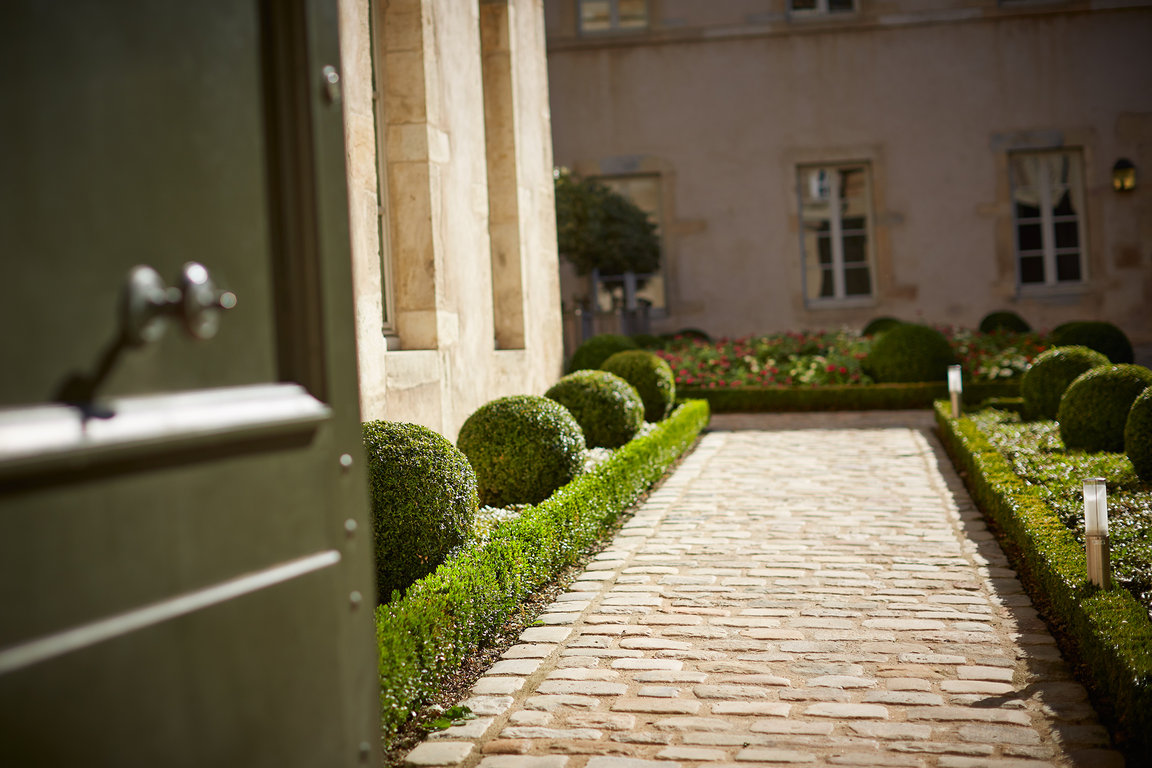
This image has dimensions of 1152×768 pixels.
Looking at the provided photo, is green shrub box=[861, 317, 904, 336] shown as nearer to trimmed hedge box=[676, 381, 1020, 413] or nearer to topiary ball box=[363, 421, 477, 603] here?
trimmed hedge box=[676, 381, 1020, 413]

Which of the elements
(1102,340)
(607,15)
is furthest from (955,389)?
(607,15)

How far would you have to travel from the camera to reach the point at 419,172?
738 centimetres

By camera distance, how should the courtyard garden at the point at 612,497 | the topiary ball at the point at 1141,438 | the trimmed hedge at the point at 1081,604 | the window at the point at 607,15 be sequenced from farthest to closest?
the window at the point at 607,15 < the topiary ball at the point at 1141,438 < the courtyard garden at the point at 612,497 < the trimmed hedge at the point at 1081,604

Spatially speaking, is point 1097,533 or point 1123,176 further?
point 1123,176

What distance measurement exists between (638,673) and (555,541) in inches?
61.4

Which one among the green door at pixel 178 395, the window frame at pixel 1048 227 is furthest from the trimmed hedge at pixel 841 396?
the green door at pixel 178 395

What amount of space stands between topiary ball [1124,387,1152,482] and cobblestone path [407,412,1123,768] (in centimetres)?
108

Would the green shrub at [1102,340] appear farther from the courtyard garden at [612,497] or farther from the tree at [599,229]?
the tree at [599,229]

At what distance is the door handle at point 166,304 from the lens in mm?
1344

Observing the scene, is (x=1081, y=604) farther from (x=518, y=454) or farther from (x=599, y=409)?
(x=599, y=409)

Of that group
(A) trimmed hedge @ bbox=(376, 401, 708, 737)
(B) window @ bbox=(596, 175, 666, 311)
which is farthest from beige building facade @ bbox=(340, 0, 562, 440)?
(B) window @ bbox=(596, 175, 666, 311)

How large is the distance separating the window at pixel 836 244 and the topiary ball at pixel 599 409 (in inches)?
473

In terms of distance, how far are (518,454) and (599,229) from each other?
→ 36.6 ft

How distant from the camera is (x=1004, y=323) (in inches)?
687
